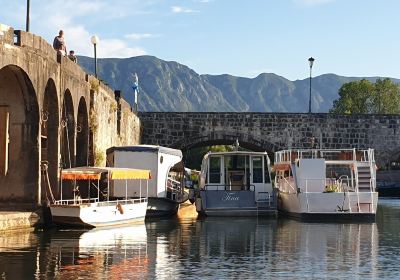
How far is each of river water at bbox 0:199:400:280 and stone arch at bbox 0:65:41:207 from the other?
1.93m

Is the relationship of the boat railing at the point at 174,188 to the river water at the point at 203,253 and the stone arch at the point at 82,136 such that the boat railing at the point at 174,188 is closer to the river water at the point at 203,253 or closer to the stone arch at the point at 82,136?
the stone arch at the point at 82,136

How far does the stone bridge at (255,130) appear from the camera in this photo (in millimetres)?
52219

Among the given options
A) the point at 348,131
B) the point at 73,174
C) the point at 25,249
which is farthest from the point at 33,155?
the point at 348,131

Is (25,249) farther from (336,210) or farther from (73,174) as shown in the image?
(336,210)

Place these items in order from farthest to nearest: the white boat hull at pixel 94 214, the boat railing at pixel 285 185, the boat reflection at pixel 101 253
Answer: the boat railing at pixel 285 185 → the white boat hull at pixel 94 214 → the boat reflection at pixel 101 253

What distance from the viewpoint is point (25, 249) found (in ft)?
61.3

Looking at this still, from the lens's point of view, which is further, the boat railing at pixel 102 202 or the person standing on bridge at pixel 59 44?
the person standing on bridge at pixel 59 44

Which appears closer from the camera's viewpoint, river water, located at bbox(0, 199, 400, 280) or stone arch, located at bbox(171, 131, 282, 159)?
river water, located at bbox(0, 199, 400, 280)

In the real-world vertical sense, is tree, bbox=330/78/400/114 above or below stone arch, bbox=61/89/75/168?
above

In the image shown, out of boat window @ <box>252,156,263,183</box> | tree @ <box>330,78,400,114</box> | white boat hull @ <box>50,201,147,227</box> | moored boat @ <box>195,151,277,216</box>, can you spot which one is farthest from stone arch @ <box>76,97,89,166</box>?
tree @ <box>330,78,400,114</box>

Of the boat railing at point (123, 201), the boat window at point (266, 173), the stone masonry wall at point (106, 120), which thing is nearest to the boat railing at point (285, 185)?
the boat window at point (266, 173)

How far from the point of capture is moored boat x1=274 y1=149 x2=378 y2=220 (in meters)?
30.8

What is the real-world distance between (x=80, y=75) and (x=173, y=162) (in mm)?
5336

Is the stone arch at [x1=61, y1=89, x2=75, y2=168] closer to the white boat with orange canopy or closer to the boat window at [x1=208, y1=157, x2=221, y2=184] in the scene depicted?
the white boat with orange canopy
